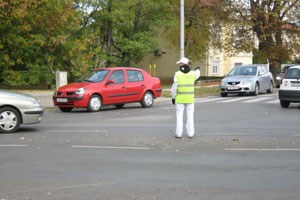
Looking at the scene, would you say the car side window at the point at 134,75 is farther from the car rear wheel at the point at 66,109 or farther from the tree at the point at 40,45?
the tree at the point at 40,45

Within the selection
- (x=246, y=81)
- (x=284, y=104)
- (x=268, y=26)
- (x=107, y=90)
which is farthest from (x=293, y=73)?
(x=268, y=26)

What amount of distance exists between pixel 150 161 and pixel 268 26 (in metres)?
32.6

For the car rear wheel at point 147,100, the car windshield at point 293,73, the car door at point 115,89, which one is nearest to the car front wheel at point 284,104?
the car windshield at point 293,73

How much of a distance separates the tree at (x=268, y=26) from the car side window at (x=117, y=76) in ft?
70.4

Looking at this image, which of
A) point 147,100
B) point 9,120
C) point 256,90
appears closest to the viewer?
point 9,120

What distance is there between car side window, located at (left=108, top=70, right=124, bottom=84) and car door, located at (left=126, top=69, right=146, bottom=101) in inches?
10.6

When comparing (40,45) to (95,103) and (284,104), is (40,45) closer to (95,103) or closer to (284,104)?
(95,103)

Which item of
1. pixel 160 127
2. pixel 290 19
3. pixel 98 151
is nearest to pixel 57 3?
pixel 290 19

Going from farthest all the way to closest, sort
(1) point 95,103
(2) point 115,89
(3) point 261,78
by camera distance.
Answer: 1. (3) point 261,78
2. (2) point 115,89
3. (1) point 95,103

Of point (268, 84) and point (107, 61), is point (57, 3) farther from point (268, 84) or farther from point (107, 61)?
point (268, 84)

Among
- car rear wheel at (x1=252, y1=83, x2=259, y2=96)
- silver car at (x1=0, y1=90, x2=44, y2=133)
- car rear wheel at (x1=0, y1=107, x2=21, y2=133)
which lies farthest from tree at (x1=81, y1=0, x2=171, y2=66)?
car rear wheel at (x1=0, y1=107, x2=21, y2=133)

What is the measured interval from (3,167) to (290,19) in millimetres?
34880

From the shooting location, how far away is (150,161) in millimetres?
8812

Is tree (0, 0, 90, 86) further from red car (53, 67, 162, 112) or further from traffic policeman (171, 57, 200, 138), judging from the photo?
traffic policeman (171, 57, 200, 138)
